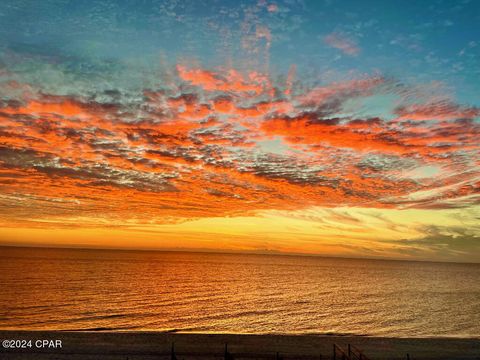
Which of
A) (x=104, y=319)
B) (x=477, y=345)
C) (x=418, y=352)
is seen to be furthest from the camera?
(x=104, y=319)

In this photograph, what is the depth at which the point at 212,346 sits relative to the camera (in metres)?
38.5

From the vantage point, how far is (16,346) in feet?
120

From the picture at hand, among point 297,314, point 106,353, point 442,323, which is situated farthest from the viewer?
point 297,314

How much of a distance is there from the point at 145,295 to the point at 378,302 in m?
50.5

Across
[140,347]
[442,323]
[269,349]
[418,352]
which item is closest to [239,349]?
[269,349]

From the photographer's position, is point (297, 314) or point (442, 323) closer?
point (442, 323)

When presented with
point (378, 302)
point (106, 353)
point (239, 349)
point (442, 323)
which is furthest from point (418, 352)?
point (378, 302)

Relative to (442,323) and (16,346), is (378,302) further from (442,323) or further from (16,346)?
(16,346)

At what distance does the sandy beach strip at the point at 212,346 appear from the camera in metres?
34.8

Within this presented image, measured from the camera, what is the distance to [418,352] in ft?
131

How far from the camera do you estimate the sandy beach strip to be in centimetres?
3484

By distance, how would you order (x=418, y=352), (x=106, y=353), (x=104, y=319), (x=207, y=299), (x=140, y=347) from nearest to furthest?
(x=106, y=353) → (x=140, y=347) → (x=418, y=352) → (x=104, y=319) → (x=207, y=299)

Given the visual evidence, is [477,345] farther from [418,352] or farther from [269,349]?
[269,349]

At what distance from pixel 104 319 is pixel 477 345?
156 ft
